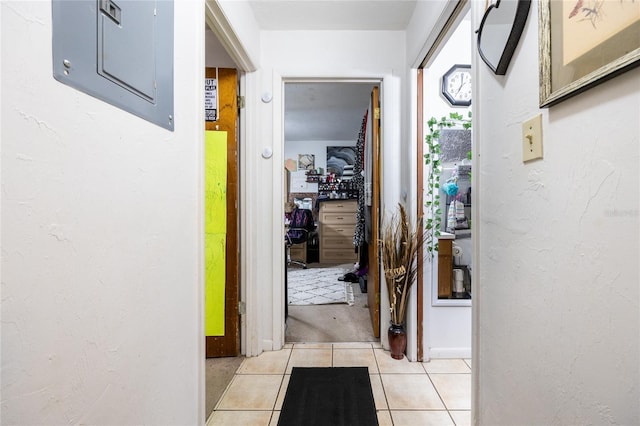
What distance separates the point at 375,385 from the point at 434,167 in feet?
4.68

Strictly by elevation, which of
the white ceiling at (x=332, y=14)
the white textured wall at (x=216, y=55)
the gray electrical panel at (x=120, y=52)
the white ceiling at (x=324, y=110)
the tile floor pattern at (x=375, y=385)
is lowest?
the tile floor pattern at (x=375, y=385)

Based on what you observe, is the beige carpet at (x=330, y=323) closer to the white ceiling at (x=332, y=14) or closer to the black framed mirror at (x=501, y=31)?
the black framed mirror at (x=501, y=31)

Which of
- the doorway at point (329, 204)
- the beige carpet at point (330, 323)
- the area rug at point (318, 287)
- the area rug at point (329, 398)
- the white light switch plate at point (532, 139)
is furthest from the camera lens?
the area rug at point (318, 287)

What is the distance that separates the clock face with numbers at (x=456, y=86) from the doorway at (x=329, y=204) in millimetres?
499

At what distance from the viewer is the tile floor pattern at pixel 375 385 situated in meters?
1.46

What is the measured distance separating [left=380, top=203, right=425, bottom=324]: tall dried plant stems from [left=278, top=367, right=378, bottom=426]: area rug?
0.48 meters

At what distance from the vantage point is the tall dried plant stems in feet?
6.31

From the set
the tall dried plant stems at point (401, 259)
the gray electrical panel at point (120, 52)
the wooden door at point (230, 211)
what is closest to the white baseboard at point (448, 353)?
the tall dried plant stems at point (401, 259)

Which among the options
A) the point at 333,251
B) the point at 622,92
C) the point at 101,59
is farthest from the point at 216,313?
the point at 333,251

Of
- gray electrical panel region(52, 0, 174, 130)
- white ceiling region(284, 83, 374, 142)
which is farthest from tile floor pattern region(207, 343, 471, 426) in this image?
white ceiling region(284, 83, 374, 142)

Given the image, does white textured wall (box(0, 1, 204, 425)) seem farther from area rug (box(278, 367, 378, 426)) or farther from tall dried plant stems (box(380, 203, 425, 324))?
tall dried plant stems (box(380, 203, 425, 324))

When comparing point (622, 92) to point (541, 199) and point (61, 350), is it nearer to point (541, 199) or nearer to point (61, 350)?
point (541, 199)

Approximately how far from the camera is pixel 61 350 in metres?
0.58

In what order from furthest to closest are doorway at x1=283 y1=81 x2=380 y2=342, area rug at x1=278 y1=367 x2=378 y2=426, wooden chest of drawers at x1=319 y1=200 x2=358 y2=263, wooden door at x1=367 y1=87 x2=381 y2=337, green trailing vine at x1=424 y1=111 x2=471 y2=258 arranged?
1. wooden chest of drawers at x1=319 y1=200 x2=358 y2=263
2. doorway at x1=283 y1=81 x2=380 y2=342
3. wooden door at x1=367 y1=87 x2=381 y2=337
4. green trailing vine at x1=424 y1=111 x2=471 y2=258
5. area rug at x1=278 y1=367 x2=378 y2=426
